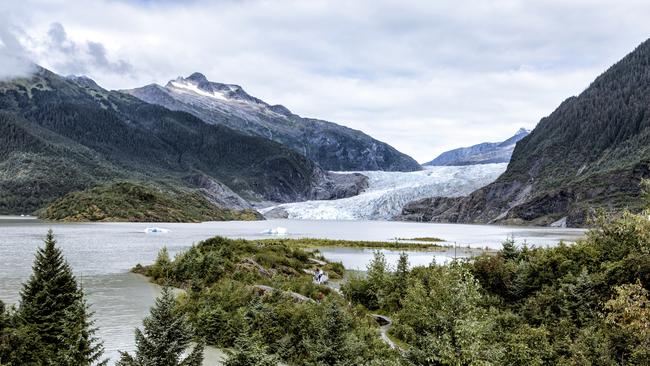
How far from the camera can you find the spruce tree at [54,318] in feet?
53.8

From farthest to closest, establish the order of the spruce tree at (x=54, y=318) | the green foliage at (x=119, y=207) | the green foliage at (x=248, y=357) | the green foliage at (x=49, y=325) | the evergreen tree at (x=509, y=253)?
the green foliage at (x=119, y=207), the evergreen tree at (x=509, y=253), the spruce tree at (x=54, y=318), the green foliage at (x=49, y=325), the green foliage at (x=248, y=357)

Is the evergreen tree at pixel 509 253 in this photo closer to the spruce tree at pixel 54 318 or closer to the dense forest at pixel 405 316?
the dense forest at pixel 405 316

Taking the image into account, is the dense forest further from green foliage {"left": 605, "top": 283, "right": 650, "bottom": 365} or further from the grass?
the grass

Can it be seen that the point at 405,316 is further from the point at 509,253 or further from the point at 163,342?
the point at 163,342

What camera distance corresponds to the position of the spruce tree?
646 inches

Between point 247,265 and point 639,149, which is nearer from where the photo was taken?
point 247,265

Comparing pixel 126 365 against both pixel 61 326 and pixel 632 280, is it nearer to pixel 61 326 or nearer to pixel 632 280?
pixel 61 326

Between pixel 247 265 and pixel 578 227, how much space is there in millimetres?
153333

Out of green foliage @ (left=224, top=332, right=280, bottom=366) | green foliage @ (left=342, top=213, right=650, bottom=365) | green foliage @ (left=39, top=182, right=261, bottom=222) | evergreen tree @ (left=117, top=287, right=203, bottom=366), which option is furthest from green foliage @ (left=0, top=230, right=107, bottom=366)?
green foliage @ (left=39, top=182, right=261, bottom=222)

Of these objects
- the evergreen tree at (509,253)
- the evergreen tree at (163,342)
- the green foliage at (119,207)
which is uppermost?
the green foliage at (119,207)

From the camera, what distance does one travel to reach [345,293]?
3619cm

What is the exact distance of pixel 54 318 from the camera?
18.7 metres

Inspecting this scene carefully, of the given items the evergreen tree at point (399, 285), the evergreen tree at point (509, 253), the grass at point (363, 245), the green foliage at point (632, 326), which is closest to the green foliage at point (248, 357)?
the green foliage at point (632, 326)

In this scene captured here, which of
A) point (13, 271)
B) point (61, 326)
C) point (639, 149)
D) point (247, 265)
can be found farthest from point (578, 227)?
point (61, 326)
